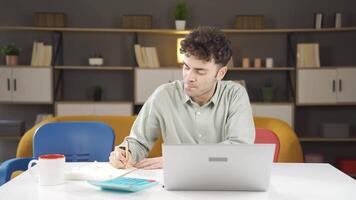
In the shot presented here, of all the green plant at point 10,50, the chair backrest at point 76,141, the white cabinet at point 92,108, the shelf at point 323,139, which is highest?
the green plant at point 10,50

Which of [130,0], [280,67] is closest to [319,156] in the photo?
[280,67]

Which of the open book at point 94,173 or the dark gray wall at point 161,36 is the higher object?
the dark gray wall at point 161,36

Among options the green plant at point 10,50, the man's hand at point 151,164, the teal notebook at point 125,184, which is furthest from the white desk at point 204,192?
Answer: the green plant at point 10,50

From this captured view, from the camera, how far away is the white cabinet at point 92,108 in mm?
5750

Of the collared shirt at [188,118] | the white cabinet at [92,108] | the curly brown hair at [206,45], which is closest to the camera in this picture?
the curly brown hair at [206,45]

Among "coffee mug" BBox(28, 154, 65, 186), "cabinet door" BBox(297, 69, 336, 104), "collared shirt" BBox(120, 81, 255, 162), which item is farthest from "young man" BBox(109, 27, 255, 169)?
"cabinet door" BBox(297, 69, 336, 104)

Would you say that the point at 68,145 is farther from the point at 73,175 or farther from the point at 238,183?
the point at 238,183

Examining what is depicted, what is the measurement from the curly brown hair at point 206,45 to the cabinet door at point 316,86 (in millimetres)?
3571

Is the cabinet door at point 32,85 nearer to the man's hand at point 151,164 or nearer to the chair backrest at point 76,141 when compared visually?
the chair backrest at point 76,141

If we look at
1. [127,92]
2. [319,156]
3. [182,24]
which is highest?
[182,24]

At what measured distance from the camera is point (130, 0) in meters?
6.03

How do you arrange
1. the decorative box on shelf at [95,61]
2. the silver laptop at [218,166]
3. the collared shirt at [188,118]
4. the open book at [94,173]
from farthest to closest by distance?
the decorative box on shelf at [95,61], the collared shirt at [188,118], the open book at [94,173], the silver laptop at [218,166]

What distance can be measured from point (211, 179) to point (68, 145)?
1.23 metres

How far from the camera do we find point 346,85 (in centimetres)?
570
